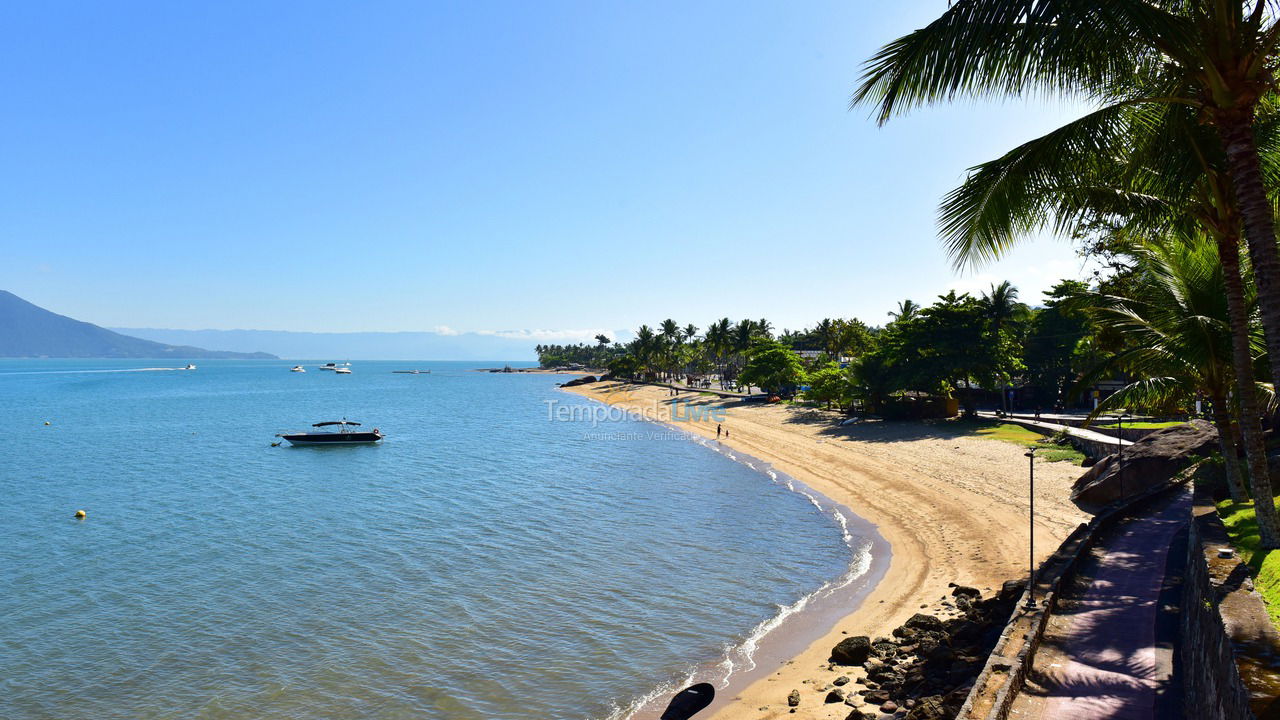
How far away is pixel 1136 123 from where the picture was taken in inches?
360

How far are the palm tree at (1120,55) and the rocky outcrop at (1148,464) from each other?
18845 mm

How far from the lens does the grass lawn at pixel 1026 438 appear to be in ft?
107

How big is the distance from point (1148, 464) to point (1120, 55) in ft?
68.7

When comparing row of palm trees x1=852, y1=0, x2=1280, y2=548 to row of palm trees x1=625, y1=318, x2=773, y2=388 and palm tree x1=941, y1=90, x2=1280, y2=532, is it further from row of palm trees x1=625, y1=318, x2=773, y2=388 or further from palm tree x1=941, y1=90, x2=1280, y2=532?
row of palm trees x1=625, y1=318, x2=773, y2=388

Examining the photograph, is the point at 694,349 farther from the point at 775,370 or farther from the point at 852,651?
the point at 852,651

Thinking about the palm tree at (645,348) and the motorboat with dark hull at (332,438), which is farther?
the palm tree at (645,348)

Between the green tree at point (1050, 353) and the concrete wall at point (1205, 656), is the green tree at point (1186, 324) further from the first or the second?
the green tree at point (1050, 353)

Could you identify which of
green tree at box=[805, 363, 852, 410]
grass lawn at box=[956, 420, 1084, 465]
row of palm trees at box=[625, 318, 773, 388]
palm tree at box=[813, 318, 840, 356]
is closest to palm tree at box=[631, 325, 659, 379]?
row of palm trees at box=[625, 318, 773, 388]

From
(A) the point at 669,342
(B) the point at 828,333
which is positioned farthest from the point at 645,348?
(B) the point at 828,333

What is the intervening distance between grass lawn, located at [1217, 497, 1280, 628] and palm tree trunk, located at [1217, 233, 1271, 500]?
91 cm

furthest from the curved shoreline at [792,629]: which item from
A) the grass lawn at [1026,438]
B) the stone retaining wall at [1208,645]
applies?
the grass lawn at [1026,438]

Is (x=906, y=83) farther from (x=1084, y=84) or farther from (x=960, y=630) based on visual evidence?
(x=960, y=630)

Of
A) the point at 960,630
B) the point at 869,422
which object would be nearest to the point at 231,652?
the point at 960,630

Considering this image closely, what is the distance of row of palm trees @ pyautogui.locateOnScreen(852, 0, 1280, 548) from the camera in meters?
6.88
